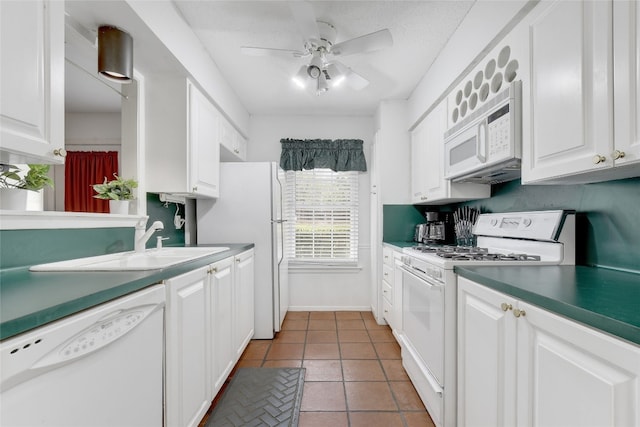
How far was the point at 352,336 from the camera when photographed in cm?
294

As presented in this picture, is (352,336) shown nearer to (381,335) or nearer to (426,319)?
(381,335)

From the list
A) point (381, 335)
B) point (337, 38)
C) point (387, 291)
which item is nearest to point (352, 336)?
point (381, 335)

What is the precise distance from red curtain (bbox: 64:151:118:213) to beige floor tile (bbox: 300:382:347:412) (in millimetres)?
1726

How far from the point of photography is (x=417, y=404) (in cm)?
187

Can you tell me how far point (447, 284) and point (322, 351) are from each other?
152 cm

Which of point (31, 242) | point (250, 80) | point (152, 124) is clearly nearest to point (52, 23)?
point (31, 242)

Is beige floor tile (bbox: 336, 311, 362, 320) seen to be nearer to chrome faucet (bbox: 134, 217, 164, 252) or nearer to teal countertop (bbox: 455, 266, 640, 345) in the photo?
teal countertop (bbox: 455, 266, 640, 345)

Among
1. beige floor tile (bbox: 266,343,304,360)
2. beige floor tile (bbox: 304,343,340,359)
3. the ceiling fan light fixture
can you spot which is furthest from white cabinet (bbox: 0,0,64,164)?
beige floor tile (bbox: 304,343,340,359)

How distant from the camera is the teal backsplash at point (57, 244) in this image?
119cm

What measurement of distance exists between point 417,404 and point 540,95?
73.2 inches

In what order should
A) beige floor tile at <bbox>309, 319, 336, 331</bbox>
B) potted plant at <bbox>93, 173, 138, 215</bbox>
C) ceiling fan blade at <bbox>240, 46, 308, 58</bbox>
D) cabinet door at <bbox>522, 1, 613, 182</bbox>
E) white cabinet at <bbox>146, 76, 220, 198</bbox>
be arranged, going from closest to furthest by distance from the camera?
cabinet door at <bbox>522, 1, 613, 182</bbox>
potted plant at <bbox>93, 173, 138, 215</bbox>
ceiling fan blade at <bbox>240, 46, 308, 58</bbox>
white cabinet at <bbox>146, 76, 220, 198</bbox>
beige floor tile at <bbox>309, 319, 336, 331</bbox>

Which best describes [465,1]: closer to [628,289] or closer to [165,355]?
[628,289]

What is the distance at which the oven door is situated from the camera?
1.58 meters

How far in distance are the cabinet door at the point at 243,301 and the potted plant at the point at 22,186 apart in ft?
4.07
